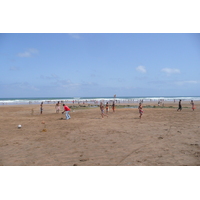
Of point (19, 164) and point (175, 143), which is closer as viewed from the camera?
point (19, 164)

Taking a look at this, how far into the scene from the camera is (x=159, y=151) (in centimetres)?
750

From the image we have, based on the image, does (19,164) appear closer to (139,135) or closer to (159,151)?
(159,151)

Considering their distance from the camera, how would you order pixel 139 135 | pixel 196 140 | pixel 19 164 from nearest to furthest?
pixel 19 164 < pixel 196 140 < pixel 139 135

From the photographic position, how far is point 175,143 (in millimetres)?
8711

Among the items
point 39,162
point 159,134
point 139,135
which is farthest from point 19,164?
point 159,134

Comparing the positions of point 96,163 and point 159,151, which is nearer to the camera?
point 96,163

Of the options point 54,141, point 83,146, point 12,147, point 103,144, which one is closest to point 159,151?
point 103,144

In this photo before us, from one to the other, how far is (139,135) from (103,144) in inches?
104

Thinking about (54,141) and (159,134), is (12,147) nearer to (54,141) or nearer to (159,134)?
(54,141)
